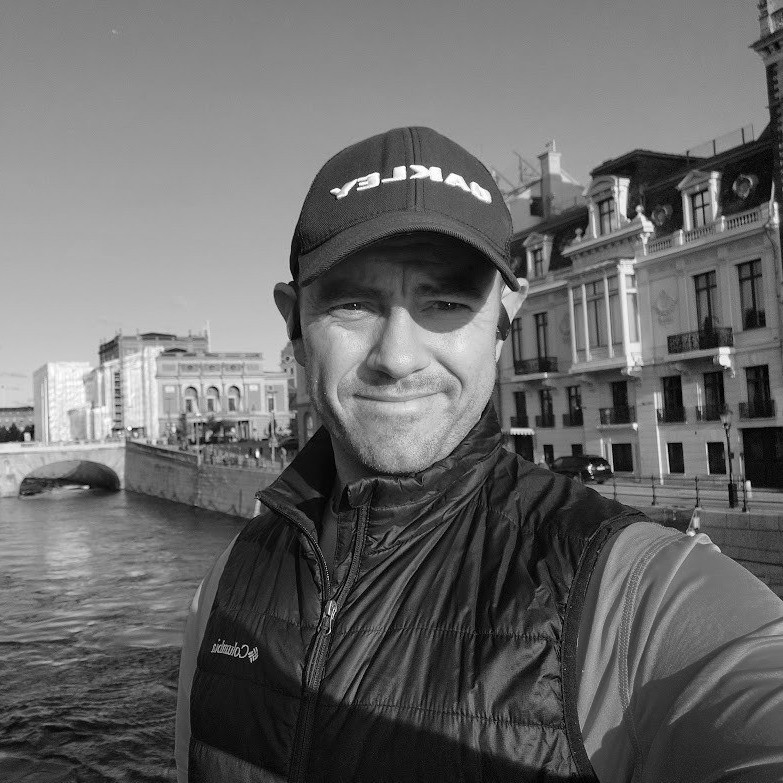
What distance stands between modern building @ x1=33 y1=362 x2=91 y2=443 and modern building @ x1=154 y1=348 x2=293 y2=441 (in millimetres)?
44515

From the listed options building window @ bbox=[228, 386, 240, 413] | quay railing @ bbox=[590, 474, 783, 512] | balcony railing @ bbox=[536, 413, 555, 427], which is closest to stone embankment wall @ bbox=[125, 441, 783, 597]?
quay railing @ bbox=[590, 474, 783, 512]

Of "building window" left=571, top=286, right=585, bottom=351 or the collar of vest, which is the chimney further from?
the collar of vest

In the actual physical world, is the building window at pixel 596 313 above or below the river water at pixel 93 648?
above

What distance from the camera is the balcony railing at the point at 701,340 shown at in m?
23.2

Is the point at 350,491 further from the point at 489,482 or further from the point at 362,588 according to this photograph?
the point at 489,482

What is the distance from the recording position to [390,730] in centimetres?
139

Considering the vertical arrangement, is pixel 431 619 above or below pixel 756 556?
above

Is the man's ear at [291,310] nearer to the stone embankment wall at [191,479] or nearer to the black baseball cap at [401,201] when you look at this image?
the black baseball cap at [401,201]

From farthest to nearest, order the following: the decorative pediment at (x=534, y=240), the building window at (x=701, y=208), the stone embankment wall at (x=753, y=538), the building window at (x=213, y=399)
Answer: the building window at (x=213, y=399), the decorative pediment at (x=534, y=240), the building window at (x=701, y=208), the stone embankment wall at (x=753, y=538)

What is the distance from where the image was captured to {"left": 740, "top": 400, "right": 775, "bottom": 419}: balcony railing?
72.1 ft

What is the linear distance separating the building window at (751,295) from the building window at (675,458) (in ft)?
15.3

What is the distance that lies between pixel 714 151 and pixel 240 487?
26394 mm

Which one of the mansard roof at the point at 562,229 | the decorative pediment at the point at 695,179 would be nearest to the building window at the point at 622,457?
the mansard roof at the point at 562,229

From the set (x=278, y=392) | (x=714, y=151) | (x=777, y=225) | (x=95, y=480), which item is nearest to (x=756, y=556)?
(x=777, y=225)
